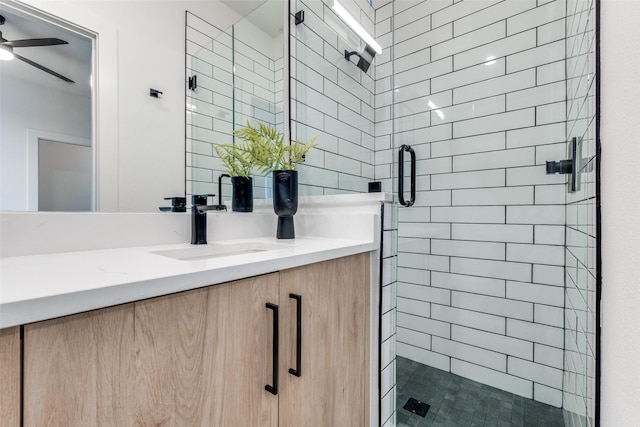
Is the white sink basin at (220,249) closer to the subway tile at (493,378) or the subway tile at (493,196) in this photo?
the subway tile at (493,196)

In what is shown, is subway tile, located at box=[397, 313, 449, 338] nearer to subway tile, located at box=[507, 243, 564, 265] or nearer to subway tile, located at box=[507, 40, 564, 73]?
subway tile, located at box=[507, 243, 564, 265]

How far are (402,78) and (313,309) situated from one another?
1783 mm

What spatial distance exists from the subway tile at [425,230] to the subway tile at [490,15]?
1.21m

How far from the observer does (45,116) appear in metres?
0.79

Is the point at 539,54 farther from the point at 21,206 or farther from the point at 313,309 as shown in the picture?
the point at 21,206

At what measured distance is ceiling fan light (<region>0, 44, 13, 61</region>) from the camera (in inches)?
29.0

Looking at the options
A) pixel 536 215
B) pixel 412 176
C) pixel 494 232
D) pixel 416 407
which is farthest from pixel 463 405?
pixel 412 176

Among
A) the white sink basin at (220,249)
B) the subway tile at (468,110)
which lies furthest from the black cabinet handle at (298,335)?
the subway tile at (468,110)

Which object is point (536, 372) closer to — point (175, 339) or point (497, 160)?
point (497, 160)

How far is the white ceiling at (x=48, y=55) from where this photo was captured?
2.48ft

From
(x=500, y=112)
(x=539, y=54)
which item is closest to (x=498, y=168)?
(x=500, y=112)

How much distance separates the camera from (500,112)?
161cm

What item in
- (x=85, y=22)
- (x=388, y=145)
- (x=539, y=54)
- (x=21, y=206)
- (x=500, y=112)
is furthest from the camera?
(x=388, y=145)

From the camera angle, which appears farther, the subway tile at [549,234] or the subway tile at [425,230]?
the subway tile at [425,230]
